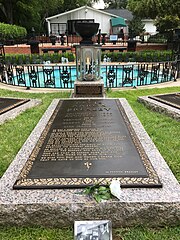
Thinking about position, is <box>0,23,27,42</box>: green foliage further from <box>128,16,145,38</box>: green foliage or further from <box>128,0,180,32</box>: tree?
<box>128,16,145,38</box>: green foliage

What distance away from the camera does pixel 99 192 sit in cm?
253

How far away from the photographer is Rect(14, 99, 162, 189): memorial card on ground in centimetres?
275

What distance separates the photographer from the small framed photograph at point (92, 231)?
191 centimetres

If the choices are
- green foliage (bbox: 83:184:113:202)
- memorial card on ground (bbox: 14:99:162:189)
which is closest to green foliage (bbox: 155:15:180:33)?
memorial card on ground (bbox: 14:99:162:189)

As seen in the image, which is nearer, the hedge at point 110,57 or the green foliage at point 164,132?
the green foliage at point 164,132

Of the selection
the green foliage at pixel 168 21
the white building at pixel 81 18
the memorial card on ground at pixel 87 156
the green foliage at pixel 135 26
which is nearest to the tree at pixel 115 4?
the green foliage at pixel 135 26

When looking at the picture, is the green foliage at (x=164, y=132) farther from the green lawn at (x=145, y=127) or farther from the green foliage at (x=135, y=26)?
the green foliage at (x=135, y=26)

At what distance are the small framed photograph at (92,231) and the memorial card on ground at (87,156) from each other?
0.72m

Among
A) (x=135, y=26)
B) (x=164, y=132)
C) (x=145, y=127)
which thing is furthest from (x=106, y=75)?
(x=135, y=26)

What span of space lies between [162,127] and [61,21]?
3400 cm

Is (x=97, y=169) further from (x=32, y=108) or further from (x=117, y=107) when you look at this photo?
(x=32, y=108)

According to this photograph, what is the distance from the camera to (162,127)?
17.0 feet

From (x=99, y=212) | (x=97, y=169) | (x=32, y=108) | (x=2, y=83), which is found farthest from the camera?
(x=2, y=83)

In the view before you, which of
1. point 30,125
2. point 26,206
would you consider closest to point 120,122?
point 30,125
